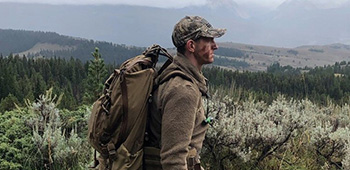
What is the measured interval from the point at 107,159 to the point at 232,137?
3.41 m

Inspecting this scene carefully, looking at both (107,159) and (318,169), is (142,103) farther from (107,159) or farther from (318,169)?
(318,169)

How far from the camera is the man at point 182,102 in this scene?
7.15ft

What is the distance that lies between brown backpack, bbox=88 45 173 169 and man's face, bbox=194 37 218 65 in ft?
0.98

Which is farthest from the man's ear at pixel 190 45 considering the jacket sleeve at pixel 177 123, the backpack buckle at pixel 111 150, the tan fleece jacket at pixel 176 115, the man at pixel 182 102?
the backpack buckle at pixel 111 150

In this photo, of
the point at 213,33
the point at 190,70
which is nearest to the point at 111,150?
the point at 190,70

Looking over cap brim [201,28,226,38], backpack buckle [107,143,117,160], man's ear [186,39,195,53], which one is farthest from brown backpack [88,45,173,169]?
cap brim [201,28,226,38]

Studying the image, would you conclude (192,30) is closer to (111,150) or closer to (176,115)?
(176,115)

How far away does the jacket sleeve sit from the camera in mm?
2172

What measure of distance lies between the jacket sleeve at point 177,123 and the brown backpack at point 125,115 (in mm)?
175

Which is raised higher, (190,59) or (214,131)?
(190,59)

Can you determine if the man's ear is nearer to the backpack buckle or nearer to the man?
the man

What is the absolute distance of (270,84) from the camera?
85.2 meters

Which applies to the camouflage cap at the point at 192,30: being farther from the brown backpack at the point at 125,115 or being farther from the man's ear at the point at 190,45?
the brown backpack at the point at 125,115

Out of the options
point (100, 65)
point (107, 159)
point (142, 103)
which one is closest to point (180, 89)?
point (142, 103)
